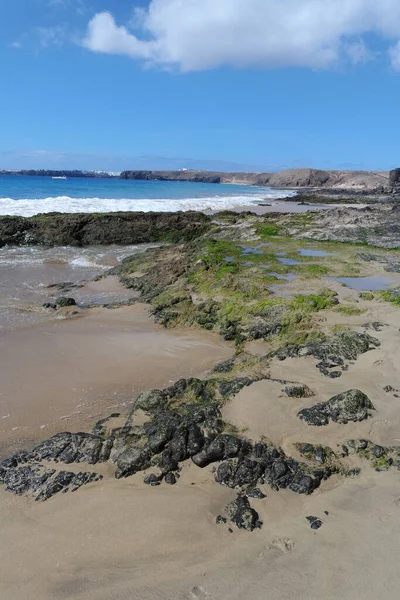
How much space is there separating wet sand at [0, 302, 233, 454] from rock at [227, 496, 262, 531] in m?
2.43

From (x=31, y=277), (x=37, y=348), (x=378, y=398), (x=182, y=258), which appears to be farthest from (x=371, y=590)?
(x=31, y=277)

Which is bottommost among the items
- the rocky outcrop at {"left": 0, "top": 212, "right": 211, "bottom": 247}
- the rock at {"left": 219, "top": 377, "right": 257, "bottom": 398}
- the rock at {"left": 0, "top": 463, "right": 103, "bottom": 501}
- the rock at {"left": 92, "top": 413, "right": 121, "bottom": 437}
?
the rock at {"left": 0, "top": 463, "right": 103, "bottom": 501}

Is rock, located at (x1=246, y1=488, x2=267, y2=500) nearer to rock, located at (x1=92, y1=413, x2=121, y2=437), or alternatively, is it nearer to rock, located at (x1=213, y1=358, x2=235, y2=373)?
rock, located at (x1=92, y1=413, x2=121, y2=437)

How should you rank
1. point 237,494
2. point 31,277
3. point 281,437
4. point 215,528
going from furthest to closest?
point 31,277, point 281,437, point 237,494, point 215,528

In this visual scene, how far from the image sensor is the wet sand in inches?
226

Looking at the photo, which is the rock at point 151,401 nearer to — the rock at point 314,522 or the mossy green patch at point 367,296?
the rock at point 314,522

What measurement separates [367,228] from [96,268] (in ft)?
45.8

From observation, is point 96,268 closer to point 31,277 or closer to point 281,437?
point 31,277

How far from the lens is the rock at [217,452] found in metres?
4.41

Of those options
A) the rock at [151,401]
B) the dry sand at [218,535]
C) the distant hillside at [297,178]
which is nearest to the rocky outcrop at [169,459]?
the dry sand at [218,535]

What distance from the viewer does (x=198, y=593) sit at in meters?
3.02

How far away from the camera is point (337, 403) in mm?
5121

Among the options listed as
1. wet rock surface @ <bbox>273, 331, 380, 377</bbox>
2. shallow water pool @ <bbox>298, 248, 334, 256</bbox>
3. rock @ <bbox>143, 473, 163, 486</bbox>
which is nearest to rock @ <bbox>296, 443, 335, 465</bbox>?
rock @ <bbox>143, 473, 163, 486</bbox>

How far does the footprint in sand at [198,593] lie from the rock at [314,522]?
1083 millimetres
